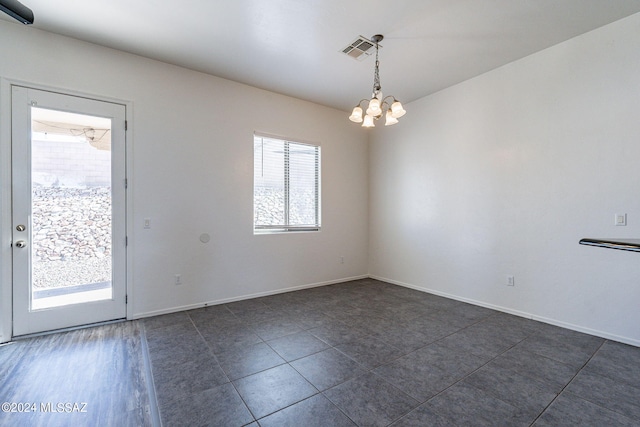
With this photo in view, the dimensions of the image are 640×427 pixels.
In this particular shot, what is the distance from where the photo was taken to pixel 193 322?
10.3 feet

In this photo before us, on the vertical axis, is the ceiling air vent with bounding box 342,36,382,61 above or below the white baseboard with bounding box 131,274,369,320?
above

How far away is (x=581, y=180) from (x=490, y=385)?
2.42 m

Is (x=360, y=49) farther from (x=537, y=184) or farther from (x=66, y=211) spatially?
(x=66, y=211)

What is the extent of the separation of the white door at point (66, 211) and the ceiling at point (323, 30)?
0.89 meters

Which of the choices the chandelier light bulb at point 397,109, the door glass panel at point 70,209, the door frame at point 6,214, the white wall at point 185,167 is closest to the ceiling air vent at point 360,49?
the chandelier light bulb at point 397,109

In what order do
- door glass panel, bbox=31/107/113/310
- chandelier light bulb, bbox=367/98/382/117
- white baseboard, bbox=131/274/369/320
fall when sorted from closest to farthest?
chandelier light bulb, bbox=367/98/382/117 → door glass panel, bbox=31/107/113/310 → white baseboard, bbox=131/274/369/320

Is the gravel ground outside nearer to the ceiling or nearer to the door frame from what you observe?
the door frame

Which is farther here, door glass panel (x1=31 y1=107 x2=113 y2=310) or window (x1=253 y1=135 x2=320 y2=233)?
window (x1=253 y1=135 x2=320 y2=233)

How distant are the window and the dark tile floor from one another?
1.50 m

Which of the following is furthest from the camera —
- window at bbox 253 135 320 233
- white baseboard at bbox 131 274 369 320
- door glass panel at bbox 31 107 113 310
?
window at bbox 253 135 320 233

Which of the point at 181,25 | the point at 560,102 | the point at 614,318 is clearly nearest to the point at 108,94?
the point at 181,25

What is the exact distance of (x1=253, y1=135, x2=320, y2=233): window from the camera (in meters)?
4.20

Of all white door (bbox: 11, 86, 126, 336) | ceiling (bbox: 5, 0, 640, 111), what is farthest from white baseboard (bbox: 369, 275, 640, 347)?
white door (bbox: 11, 86, 126, 336)

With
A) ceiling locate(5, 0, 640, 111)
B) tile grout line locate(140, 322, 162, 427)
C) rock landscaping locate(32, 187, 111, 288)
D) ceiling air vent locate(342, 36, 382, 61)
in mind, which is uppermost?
ceiling locate(5, 0, 640, 111)
